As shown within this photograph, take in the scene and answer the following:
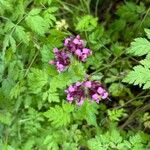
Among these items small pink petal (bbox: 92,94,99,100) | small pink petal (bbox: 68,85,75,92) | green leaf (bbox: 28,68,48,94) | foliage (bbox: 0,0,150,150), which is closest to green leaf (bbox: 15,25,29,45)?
foliage (bbox: 0,0,150,150)

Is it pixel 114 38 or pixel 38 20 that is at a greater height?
pixel 38 20

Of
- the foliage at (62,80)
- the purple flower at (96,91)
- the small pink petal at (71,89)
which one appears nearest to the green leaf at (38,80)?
the foliage at (62,80)

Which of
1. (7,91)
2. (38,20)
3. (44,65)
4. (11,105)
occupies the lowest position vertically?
(11,105)

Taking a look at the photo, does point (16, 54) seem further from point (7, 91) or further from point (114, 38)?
point (114, 38)

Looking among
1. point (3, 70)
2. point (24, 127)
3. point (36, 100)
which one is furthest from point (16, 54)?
point (24, 127)

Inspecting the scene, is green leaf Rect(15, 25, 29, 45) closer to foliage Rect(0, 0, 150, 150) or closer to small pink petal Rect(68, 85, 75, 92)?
foliage Rect(0, 0, 150, 150)

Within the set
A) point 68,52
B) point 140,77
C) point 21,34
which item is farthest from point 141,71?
point 21,34

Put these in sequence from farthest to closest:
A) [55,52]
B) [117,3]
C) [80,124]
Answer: [117,3] < [80,124] < [55,52]

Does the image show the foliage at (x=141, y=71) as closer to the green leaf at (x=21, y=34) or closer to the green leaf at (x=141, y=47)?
the green leaf at (x=141, y=47)
